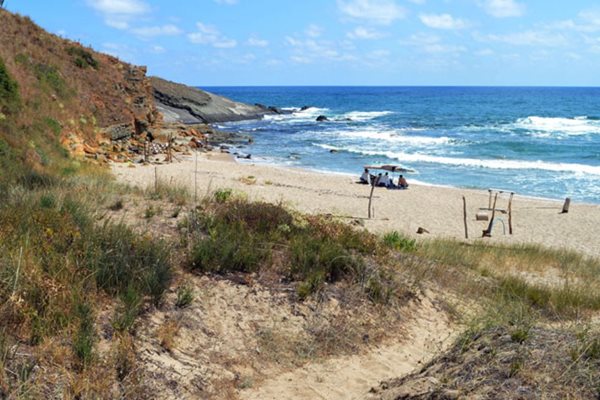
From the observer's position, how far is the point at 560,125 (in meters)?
64.8

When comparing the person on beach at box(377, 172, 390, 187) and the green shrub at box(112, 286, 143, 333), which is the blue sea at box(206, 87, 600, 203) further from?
the green shrub at box(112, 286, 143, 333)

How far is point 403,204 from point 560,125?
49027mm

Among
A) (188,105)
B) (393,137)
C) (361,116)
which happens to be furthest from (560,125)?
(188,105)

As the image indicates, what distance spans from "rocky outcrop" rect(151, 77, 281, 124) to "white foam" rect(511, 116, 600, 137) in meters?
35.1

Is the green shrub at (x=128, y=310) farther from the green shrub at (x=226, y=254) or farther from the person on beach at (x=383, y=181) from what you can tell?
the person on beach at (x=383, y=181)

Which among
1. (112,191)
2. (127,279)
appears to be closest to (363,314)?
(127,279)

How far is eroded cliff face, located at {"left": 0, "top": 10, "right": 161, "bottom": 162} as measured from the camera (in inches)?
851

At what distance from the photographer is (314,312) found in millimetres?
6969

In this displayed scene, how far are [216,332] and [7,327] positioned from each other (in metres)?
2.17

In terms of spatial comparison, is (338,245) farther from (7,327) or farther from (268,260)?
(7,327)

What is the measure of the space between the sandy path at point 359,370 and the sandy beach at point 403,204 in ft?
31.2

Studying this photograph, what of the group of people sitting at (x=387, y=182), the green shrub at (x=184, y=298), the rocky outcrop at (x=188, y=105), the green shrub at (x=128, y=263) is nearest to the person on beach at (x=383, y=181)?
the group of people sitting at (x=387, y=182)

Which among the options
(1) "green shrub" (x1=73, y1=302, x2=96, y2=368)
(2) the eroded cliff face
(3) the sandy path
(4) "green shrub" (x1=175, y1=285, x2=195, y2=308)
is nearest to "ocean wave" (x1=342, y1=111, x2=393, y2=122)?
(2) the eroded cliff face

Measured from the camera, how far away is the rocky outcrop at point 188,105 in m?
59.4
